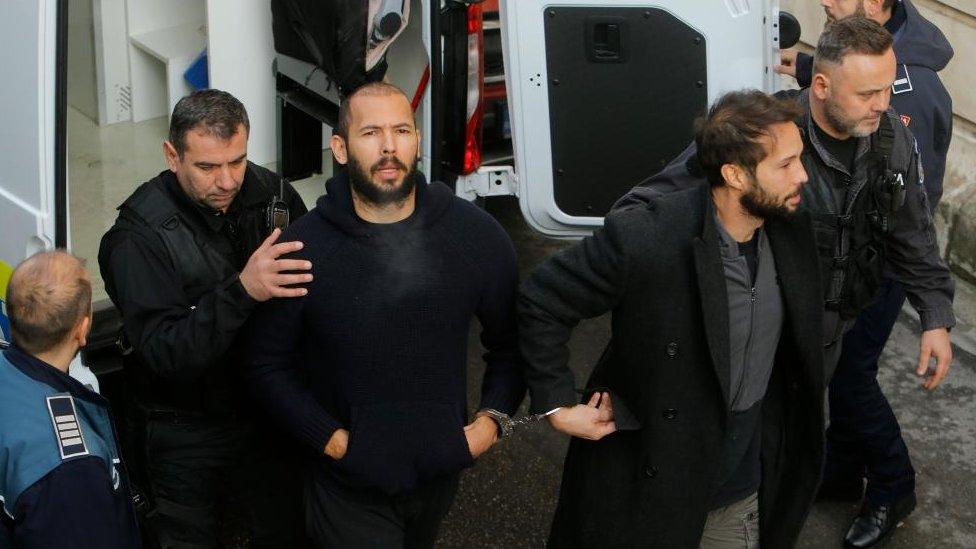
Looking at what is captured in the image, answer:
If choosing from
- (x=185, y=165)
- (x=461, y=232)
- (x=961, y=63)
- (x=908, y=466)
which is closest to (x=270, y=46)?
(x=185, y=165)

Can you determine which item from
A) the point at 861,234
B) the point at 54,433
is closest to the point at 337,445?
the point at 54,433

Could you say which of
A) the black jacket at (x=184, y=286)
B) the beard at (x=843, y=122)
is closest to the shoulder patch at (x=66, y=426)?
the black jacket at (x=184, y=286)

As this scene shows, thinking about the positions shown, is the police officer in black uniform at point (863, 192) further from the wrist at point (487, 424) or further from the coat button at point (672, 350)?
the wrist at point (487, 424)

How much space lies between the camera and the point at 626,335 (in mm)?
2965

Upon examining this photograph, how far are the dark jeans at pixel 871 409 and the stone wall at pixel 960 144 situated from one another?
7.44 feet

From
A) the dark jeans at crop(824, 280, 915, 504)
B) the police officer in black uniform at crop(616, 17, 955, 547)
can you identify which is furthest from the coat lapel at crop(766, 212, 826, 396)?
the dark jeans at crop(824, 280, 915, 504)

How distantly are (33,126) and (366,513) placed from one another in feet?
4.47

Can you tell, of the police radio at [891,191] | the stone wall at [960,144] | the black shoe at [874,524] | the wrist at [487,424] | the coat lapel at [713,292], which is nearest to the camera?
the coat lapel at [713,292]

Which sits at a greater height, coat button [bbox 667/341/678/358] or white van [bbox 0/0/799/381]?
white van [bbox 0/0/799/381]

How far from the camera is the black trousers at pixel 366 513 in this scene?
121 inches

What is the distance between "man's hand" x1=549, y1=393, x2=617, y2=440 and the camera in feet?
9.81

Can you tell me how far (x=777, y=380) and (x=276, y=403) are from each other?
1.15 meters

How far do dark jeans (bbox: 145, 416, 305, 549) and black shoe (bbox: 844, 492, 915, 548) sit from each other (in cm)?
170

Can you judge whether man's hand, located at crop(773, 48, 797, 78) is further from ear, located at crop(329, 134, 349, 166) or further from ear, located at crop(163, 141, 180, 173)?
ear, located at crop(163, 141, 180, 173)
